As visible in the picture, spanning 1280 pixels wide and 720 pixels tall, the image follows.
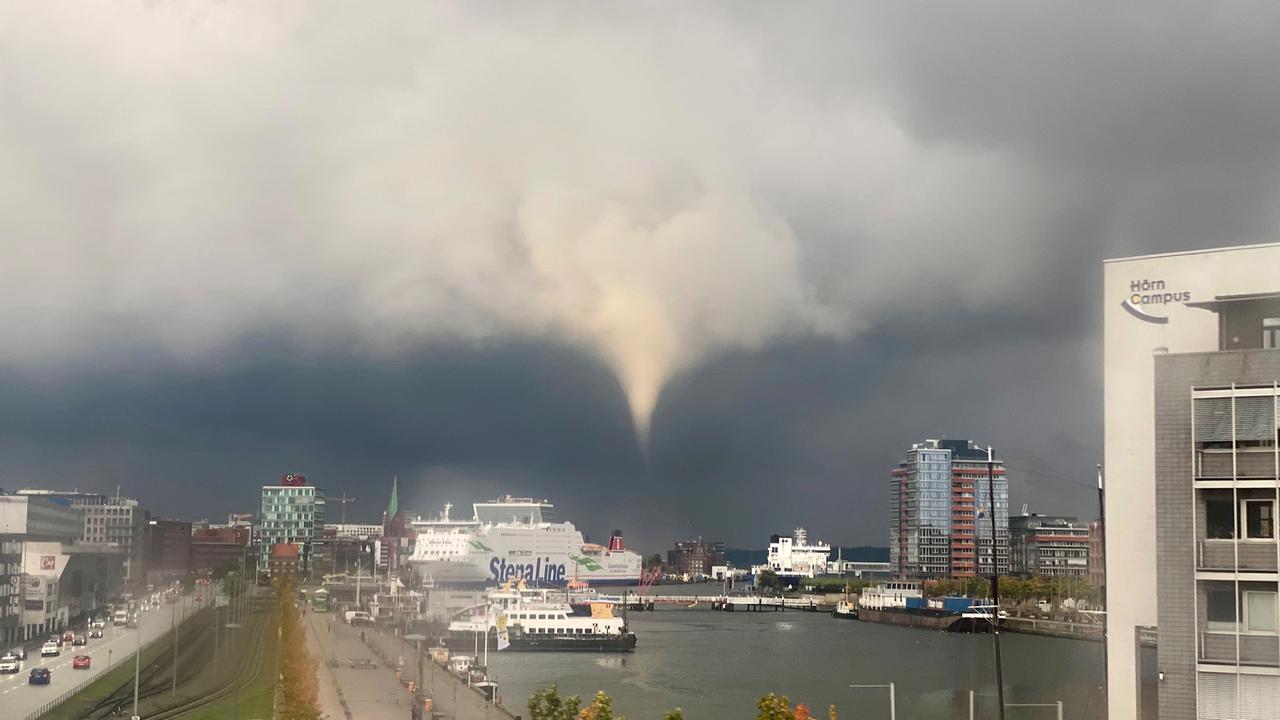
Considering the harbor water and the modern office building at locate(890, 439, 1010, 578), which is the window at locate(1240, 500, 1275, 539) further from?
the modern office building at locate(890, 439, 1010, 578)

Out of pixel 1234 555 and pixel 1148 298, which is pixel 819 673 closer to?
pixel 1148 298

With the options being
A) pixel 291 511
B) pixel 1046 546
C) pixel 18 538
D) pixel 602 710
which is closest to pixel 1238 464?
pixel 602 710

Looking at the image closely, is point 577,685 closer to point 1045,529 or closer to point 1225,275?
point 1045,529

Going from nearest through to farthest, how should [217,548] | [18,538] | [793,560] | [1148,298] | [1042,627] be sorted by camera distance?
[1148,298], [18,538], [1042,627], [217,548], [793,560]

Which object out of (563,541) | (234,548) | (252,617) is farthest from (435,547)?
(252,617)

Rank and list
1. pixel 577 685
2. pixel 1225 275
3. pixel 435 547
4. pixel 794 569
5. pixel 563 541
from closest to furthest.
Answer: pixel 1225 275 < pixel 577 685 < pixel 435 547 < pixel 563 541 < pixel 794 569

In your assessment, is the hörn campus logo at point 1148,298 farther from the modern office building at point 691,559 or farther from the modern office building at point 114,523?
the modern office building at point 691,559

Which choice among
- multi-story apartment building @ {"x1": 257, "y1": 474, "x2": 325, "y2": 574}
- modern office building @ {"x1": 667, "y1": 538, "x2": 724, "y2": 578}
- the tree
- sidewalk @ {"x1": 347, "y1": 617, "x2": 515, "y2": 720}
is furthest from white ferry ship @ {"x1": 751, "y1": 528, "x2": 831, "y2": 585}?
the tree

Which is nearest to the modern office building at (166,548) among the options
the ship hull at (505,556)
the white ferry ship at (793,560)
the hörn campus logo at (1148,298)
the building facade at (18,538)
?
the building facade at (18,538)
